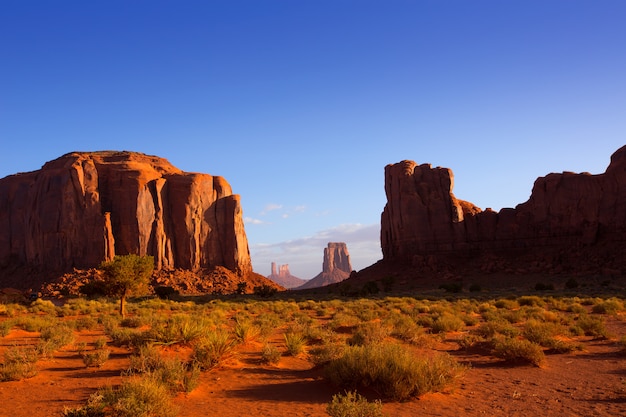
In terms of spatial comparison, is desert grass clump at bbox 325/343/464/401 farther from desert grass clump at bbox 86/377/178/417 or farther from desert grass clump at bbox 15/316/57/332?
desert grass clump at bbox 15/316/57/332

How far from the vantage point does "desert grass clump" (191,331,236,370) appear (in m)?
9.68

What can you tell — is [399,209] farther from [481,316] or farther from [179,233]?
[481,316]

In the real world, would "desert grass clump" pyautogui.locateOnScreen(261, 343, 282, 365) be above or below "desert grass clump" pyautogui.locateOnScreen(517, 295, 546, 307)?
above

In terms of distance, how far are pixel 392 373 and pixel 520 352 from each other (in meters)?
4.88

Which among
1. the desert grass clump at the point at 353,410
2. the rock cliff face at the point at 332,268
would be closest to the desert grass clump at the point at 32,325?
the desert grass clump at the point at 353,410

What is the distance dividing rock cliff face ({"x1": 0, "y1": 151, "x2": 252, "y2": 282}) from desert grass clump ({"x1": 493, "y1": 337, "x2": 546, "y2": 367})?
60.3m

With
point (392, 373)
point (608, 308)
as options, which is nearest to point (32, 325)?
point (392, 373)

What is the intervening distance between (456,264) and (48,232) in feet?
202

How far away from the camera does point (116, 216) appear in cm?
6500

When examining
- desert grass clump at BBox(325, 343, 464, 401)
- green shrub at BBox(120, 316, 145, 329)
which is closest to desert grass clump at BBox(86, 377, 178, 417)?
desert grass clump at BBox(325, 343, 464, 401)

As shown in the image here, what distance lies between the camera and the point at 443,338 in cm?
1470

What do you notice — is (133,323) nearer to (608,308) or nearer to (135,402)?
(135,402)

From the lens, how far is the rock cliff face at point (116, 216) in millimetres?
63188

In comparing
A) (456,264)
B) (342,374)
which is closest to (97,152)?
(456,264)
